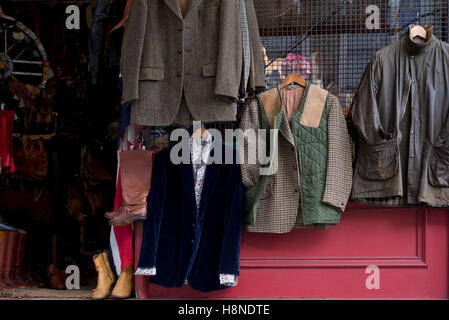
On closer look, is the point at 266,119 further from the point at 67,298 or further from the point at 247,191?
the point at 67,298

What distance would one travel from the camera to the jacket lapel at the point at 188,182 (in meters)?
3.67

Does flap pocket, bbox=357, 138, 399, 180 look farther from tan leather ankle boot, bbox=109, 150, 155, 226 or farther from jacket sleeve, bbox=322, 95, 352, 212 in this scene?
tan leather ankle boot, bbox=109, 150, 155, 226

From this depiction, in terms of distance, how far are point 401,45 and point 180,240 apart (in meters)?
2.11

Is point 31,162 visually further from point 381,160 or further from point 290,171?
point 381,160

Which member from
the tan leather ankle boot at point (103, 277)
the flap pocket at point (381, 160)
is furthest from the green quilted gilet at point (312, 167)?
the tan leather ankle boot at point (103, 277)

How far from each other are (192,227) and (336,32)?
1.88 metres

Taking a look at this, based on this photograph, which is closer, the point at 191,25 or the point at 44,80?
the point at 191,25

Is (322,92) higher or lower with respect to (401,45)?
lower

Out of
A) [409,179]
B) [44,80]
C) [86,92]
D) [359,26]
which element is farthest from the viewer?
[44,80]

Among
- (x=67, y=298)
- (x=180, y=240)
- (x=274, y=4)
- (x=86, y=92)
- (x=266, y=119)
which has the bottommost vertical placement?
(x=67, y=298)

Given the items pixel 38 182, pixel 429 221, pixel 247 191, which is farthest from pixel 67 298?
pixel 429 221

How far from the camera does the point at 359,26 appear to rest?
4.04 metres

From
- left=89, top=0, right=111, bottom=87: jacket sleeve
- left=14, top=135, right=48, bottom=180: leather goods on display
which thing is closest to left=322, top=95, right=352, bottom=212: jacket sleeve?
left=89, top=0, right=111, bottom=87: jacket sleeve

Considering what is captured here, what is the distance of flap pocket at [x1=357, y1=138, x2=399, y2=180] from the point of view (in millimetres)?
3574
